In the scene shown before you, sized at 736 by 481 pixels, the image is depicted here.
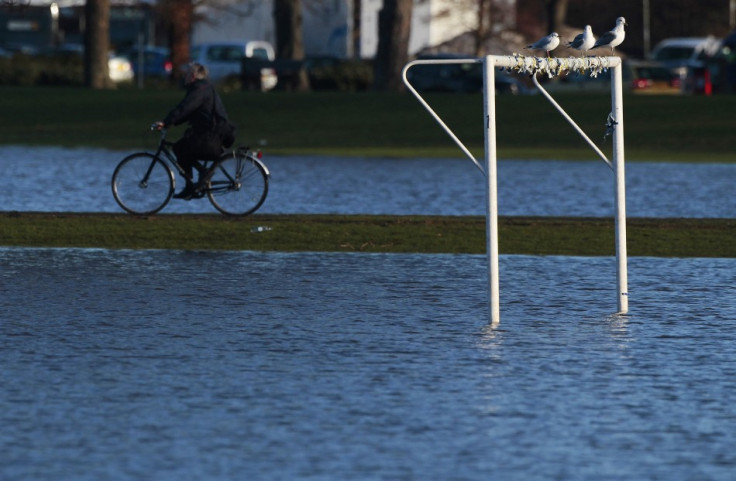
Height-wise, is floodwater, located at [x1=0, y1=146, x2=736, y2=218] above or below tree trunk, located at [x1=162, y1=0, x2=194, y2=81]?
below

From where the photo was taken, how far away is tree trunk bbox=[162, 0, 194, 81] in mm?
63062

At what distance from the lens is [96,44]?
46000 millimetres

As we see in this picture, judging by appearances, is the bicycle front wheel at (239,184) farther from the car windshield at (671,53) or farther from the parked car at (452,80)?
the car windshield at (671,53)

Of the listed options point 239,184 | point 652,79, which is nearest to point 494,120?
point 239,184

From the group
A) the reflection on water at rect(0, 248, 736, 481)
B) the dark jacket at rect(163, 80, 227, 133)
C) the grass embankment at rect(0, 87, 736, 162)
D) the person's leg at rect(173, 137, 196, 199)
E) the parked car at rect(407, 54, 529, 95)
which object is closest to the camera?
the reflection on water at rect(0, 248, 736, 481)

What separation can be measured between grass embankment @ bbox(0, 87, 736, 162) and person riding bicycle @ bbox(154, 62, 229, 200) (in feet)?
44.0

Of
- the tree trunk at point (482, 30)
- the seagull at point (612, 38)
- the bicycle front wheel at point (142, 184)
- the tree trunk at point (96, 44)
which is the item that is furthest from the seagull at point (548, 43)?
the tree trunk at point (482, 30)

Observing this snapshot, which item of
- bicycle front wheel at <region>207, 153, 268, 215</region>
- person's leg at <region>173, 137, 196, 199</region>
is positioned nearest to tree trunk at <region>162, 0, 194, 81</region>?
bicycle front wheel at <region>207, 153, 268, 215</region>

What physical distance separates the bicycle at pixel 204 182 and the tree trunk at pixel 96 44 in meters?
27.9

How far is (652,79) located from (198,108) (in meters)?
41.7

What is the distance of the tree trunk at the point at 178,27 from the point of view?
207 feet

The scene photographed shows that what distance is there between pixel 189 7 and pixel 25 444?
58983mm

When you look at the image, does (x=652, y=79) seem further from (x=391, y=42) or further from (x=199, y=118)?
(x=199, y=118)

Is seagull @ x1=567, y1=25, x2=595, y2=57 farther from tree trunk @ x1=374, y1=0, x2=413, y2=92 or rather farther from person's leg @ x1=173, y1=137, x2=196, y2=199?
tree trunk @ x1=374, y1=0, x2=413, y2=92
